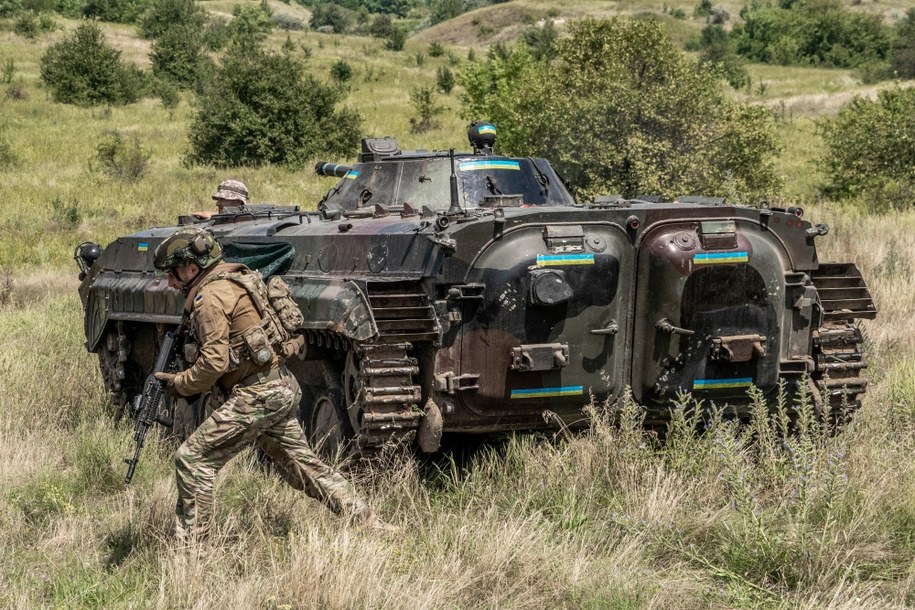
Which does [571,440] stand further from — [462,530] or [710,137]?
[710,137]

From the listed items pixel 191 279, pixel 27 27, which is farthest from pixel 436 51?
pixel 191 279

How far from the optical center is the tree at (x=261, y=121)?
3066 cm

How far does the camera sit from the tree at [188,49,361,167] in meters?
30.7

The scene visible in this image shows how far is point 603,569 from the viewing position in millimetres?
6008

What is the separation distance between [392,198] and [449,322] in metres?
2.73

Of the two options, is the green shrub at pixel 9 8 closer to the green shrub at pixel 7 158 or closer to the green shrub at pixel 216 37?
the green shrub at pixel 216 37

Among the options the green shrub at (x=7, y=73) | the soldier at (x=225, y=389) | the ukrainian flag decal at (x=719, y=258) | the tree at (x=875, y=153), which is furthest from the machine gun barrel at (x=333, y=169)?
the green shrub at (x=7, y=73)

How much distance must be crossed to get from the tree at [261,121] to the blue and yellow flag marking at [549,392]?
23.3 m

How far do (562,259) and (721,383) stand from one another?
→ 1293 mm

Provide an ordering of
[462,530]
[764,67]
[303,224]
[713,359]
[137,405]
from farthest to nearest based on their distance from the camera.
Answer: [764,67]
[303,224]
[713,359]
[137,405]
[462,530]

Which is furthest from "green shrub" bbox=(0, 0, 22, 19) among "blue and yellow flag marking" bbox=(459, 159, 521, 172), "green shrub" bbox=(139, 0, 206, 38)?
"blue and yellow flag marking" bbox=(459, 159, 521, 172)

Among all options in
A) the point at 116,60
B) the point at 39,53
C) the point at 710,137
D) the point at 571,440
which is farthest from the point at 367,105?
the point at 571,440

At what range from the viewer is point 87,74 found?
42.2m

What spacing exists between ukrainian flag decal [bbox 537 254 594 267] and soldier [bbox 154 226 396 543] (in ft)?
5.75
